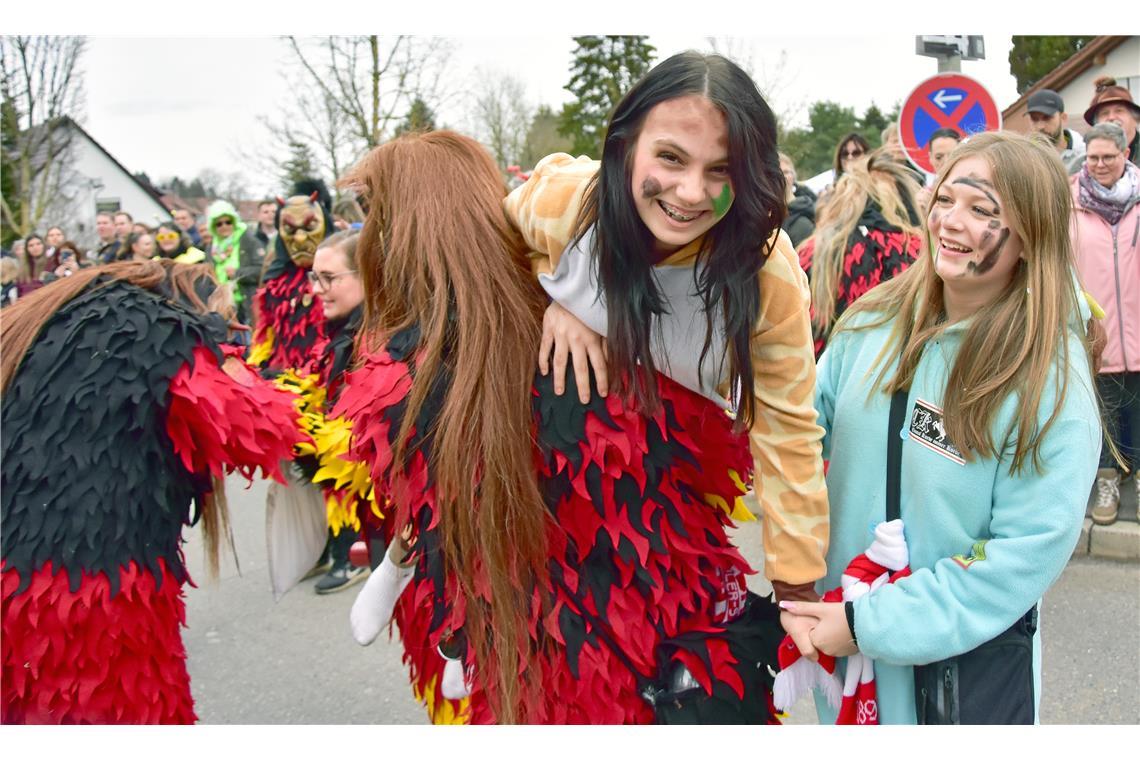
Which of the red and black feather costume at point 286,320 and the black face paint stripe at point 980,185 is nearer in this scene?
the black face paint stripe at point 980,185

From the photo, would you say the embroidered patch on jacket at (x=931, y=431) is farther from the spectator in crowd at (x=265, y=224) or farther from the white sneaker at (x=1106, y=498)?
the spectator in crowd at (x=265, y=224)

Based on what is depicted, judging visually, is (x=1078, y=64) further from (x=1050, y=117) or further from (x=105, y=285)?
(x=105, y=285)

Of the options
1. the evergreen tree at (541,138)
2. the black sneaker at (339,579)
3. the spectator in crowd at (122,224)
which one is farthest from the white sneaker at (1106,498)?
the evergreen tree at (541,138)

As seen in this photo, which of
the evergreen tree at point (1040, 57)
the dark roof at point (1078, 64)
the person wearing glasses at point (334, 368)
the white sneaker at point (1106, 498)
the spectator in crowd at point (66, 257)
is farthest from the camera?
the evergreen tree at point (1040, 57)

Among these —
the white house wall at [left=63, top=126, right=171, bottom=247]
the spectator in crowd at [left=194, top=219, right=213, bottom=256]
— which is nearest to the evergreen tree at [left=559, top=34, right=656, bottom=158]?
the spectator in crowd at [left=194, top=219, right=213, bottom=256]

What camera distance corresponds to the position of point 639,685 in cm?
170

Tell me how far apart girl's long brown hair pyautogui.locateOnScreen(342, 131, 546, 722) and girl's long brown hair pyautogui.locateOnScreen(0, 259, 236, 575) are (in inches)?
35.9

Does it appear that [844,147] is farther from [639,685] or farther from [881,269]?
[639,685]

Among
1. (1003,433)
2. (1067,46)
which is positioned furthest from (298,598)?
(1067,46)

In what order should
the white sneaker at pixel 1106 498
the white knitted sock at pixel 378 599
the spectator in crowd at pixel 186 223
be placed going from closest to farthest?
1. the white knitted sock at pixel 378 599
2. the white sneaker at pixel 1106 498
3. the spectator in crowd at pixel 186 223

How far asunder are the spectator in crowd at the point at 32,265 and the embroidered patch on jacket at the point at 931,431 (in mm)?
10289

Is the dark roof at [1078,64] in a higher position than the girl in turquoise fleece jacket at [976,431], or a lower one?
higher

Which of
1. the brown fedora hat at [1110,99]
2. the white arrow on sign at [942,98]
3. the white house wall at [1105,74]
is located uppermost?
the white house wall at [1105,74]

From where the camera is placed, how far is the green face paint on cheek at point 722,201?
1407 mm
